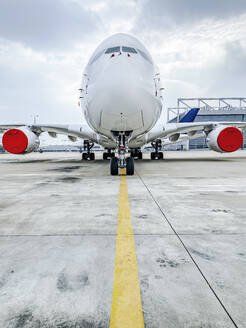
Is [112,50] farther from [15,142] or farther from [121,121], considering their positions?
[15,142]

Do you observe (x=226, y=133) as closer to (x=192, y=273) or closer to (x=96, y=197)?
(x=96, y=197)

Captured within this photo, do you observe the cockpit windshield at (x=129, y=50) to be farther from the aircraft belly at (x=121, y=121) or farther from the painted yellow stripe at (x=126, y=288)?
the painted yellow stripe at (x=126, y=288)

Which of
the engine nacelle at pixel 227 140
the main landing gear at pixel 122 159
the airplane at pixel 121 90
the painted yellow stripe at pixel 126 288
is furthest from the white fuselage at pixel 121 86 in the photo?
the engine nacelle at pixel 227 140

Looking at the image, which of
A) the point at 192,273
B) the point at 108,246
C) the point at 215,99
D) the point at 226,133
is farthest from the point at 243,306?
the point at 215,99

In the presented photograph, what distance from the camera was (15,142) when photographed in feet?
34.9

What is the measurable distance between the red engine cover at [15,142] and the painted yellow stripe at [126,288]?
31.8 feet

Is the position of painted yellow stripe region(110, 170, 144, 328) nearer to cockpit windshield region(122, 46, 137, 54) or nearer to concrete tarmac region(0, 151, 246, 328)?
concrete tarmac region(0, 151, 246, 328)

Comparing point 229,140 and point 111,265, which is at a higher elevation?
point 229,140

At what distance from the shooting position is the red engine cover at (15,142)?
10.6 m

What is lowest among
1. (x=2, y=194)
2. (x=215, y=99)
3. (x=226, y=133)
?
(x=2, y=194)

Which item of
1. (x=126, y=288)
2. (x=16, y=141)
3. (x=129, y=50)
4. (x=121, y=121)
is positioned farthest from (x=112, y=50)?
(x=16, y=141)

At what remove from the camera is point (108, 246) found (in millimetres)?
1887

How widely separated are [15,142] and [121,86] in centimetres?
764

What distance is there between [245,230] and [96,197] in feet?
7.49
